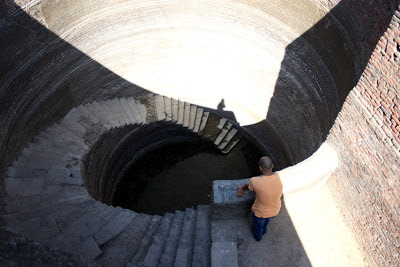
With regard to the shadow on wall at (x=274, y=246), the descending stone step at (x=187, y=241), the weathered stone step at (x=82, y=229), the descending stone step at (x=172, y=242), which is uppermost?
the shadow on wall at (x=274, y=246)

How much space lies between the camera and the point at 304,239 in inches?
199

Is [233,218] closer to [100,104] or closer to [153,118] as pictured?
[153,118]

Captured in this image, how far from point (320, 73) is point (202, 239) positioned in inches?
177

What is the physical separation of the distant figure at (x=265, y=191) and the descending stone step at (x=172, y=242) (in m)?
1.48

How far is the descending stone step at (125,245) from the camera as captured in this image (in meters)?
5.64

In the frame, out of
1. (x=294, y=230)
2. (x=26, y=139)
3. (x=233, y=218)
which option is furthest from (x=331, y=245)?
(x=26, y=139)

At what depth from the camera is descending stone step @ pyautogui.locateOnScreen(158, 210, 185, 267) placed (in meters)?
5.16

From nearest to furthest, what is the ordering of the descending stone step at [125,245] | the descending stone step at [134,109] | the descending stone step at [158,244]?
the descending stone step at [158,244]
the descending stone step at [125,245]
the descending stone step at [134,109]

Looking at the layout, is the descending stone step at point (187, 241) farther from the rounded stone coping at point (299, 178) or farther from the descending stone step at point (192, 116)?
the descending stone step at point (192, 116)

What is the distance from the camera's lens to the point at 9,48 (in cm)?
677

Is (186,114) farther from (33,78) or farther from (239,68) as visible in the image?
(33,78)

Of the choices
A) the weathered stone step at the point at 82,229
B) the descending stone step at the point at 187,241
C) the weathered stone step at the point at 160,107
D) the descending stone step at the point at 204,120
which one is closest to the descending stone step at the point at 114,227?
the weathered stone step at the point at 82,229

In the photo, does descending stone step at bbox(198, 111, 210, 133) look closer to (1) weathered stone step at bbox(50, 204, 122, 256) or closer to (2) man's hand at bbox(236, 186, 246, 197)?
(1) weathered stone step at bbox(50, 204, 122, 256)

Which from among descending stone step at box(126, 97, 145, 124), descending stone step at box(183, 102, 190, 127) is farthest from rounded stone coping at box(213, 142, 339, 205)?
descending stone step at box(183, 102, 190, 127)
